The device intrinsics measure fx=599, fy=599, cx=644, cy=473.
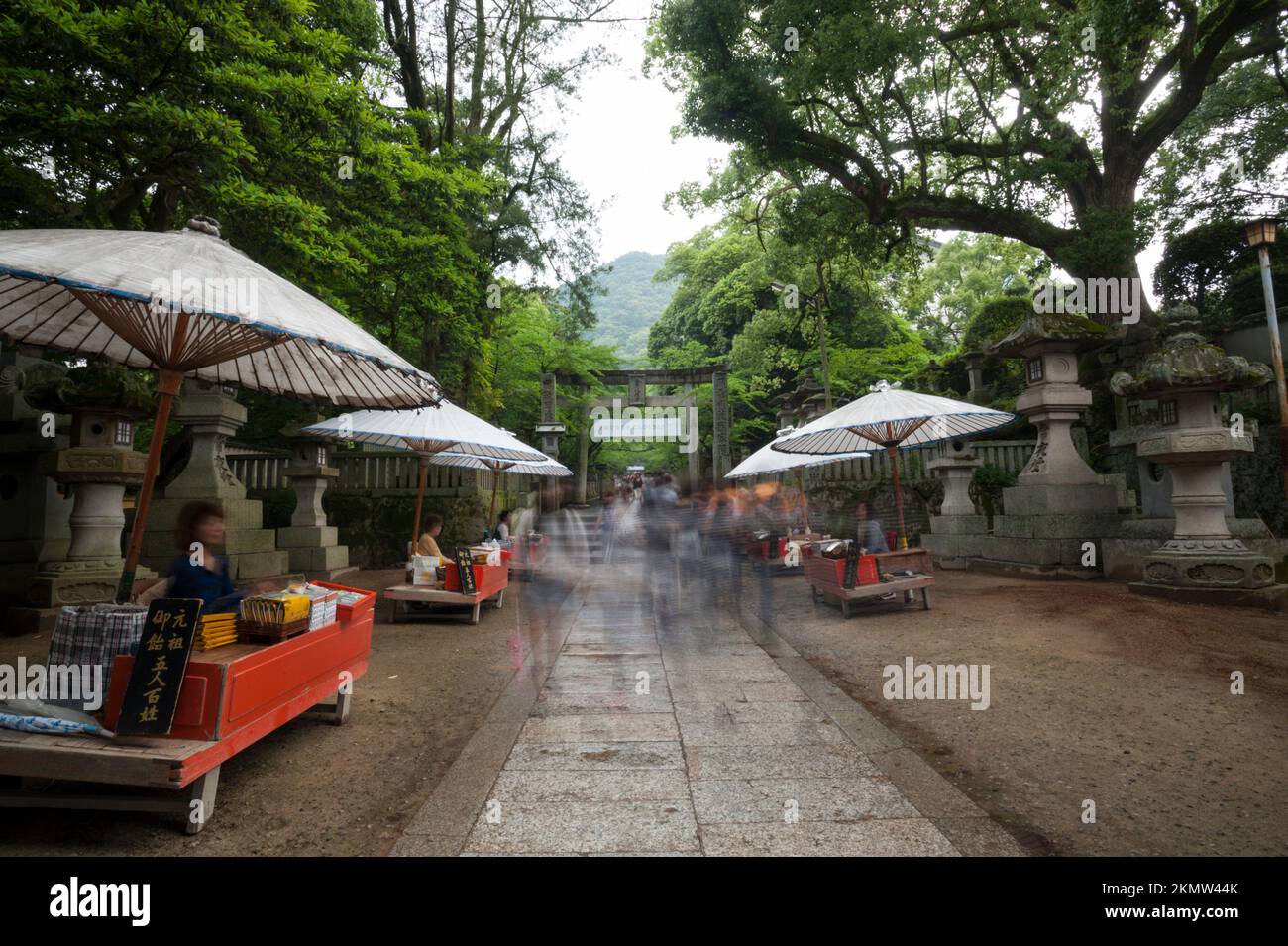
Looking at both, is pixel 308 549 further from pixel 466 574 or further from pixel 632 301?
pixel 632 301

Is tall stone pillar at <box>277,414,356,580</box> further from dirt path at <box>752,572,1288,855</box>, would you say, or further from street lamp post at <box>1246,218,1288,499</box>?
street lamp post at <box>1246,218,1288,499</box>

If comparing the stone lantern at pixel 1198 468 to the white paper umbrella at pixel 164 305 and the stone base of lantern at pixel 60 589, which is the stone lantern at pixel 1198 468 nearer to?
the white paper umbrella at pixel 164 305

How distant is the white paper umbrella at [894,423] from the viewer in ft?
27.6

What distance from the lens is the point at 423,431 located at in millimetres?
8383

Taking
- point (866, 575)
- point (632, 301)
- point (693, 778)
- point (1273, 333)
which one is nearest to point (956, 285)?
point (1273, 333)

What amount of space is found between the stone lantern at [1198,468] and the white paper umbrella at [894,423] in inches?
78.2

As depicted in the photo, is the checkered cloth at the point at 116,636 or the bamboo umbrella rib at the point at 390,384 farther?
the bamboo umbrella rib at the point at 390,384

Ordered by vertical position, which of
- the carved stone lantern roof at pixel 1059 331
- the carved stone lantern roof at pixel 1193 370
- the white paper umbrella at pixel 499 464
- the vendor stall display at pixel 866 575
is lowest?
the vendor stall display at pixel 866 575

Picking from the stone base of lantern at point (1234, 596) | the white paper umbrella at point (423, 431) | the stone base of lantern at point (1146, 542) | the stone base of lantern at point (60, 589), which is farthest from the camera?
the white paper umbrella at point (423, 431)

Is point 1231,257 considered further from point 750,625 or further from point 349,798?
point 349,798

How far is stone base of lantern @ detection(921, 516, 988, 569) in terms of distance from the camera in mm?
12141

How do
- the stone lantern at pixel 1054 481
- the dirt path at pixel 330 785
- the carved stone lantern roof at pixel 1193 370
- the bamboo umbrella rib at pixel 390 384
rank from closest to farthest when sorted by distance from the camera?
the dirt path at pixel 330 785 < the bamboo umbrella rib at pixel 390 384 < the carved stone lantern roof at pixel 1193 370 < the stone lantern at pixel 1054 481

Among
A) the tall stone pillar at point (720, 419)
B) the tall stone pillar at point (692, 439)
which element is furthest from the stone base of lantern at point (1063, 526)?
the tall stone pillar at point (692, 439)

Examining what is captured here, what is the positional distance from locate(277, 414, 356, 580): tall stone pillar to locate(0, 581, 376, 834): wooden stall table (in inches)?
346
